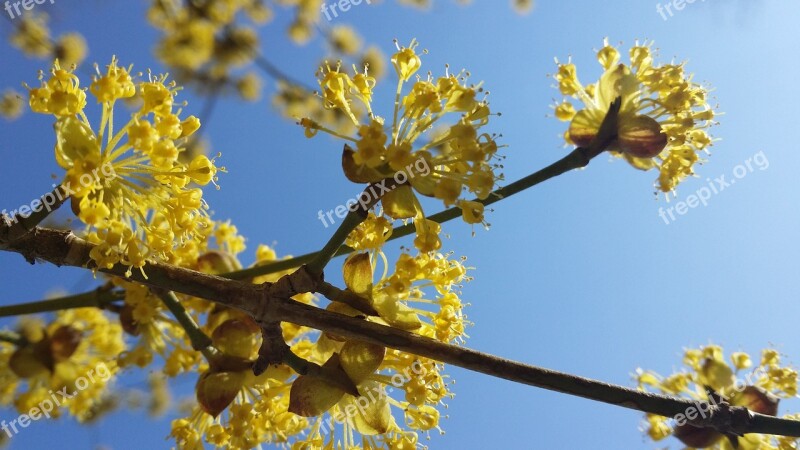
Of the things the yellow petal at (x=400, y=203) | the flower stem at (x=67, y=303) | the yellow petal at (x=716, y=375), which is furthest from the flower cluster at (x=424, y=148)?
the yellow petal at (x=716, y=375)

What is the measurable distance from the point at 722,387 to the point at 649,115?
124 centimetres

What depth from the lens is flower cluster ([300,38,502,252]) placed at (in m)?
1.73

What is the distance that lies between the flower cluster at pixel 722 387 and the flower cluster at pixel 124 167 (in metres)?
1.97

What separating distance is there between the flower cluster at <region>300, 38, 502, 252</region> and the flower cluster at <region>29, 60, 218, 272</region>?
0.40m

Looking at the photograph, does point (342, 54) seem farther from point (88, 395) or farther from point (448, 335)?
point (448, 335)

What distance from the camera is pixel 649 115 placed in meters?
2.34

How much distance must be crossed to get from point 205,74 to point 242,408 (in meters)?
3.33

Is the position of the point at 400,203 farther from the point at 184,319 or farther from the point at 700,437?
the point at 700,437

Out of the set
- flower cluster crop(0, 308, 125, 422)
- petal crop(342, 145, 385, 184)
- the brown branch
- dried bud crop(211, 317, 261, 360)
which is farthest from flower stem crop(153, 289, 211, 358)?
flower cluster crop(0, 308, 125, 422)

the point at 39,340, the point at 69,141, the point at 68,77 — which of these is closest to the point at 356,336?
the point at 69,141

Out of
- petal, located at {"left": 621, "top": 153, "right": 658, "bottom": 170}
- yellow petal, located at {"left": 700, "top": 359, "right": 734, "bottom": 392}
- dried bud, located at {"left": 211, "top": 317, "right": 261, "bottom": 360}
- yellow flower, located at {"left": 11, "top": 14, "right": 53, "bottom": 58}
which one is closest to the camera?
dried bud, located at {"left": 211, "top": 317, "right": 261, "bottom": 360}

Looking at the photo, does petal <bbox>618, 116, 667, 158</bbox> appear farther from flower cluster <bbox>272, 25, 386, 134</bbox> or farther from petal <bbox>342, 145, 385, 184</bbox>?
flower cluster <bbox>272, 25, 386, 134</bbox>

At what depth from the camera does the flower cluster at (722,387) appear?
2.41m

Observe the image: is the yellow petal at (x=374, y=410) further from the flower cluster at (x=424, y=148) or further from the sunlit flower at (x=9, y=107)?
the sunlit flower at (x=9, y=107)
